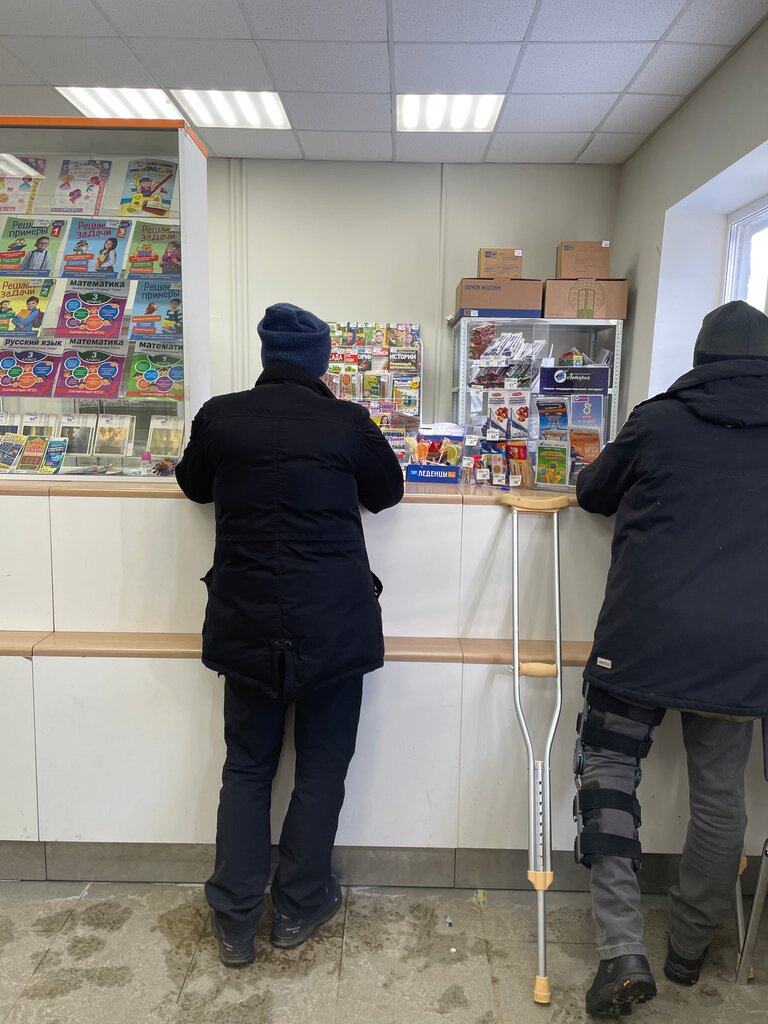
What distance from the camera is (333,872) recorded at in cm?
197

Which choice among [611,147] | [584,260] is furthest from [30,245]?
[611,147]

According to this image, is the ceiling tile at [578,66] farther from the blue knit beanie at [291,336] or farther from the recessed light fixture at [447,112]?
the blue knit beanie at [291,336]

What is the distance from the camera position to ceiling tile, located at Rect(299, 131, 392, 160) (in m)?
4.29

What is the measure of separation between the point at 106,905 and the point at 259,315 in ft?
13.2

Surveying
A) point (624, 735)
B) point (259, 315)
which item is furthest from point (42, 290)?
point (259, 315)

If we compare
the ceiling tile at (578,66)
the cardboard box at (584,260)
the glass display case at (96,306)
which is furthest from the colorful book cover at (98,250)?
the cardboard box at (584,260)

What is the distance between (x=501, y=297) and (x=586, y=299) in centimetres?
55

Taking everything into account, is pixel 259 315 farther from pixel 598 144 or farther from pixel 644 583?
pixel 644 583

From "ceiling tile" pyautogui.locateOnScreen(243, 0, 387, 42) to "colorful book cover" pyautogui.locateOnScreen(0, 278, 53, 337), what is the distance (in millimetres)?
1670

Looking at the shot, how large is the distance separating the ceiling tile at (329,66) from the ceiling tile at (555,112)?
2.52ft

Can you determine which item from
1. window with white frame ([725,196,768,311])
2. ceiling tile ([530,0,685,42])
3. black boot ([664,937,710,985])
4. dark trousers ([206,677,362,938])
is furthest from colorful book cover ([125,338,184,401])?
window with white frame ([725,196,768,311])

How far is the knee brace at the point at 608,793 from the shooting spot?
1589 millimetres

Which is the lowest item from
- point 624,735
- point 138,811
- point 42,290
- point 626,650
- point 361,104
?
point 138,811

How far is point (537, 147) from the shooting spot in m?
4.43
